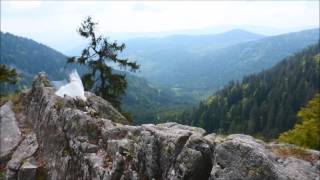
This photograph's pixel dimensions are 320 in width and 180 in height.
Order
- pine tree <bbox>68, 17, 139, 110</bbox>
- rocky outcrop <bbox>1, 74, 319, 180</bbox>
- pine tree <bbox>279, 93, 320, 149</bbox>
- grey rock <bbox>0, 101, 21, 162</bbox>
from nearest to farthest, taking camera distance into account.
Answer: rocky outcrop <bbox>1, 74, 319, 180</bbox> < grey rock <bbox>0, 101, 21, 162</bbox> < pine tree <bbox>68, 17, 139, 110</bbox> < pine tree <bbox>279, 93, 320, 149</bbox>

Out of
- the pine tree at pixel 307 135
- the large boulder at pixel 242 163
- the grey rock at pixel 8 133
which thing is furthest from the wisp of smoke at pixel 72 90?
the pine tree at pixel 307 135

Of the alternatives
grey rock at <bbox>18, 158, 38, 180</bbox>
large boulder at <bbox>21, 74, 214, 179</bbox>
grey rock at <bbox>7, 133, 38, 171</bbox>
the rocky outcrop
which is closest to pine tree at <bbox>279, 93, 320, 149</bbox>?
the rocky outcrop

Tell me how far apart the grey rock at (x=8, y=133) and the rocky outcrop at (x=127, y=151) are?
0.90 m

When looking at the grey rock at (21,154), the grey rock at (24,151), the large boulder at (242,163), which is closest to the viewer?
the large boulder at (242,163)

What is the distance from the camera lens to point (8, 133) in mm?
33719

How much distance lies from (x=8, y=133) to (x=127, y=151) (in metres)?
15.3

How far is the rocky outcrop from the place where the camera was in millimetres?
17141

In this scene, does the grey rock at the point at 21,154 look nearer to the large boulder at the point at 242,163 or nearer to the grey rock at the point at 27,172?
the grey rock at the point at 27,172

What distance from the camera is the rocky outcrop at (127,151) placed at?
1714 cm

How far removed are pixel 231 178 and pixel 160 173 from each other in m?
3.98

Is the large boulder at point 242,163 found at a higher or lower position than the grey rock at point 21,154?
higher

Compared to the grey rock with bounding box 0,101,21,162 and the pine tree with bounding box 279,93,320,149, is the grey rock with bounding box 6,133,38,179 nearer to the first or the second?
the grey rock with bounding box 0,101,21,162

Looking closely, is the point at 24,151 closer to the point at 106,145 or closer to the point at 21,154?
the point at 21,154

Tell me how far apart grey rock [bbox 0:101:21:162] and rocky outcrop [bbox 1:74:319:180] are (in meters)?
0.90
